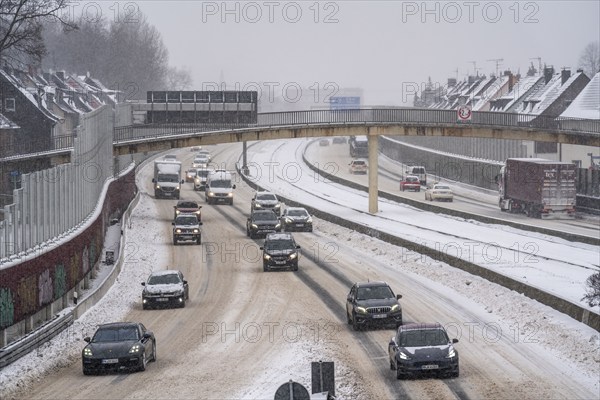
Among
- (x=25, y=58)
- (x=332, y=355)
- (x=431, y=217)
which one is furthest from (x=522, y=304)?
(x=25, y=58)

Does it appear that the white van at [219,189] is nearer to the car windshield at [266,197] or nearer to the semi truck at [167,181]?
the semi truck at [167,181]

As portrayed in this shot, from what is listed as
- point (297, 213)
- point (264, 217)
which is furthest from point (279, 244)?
point (297, 213)

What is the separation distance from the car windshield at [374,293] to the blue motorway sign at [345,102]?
94.4 meters

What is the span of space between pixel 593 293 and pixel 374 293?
7058 mm

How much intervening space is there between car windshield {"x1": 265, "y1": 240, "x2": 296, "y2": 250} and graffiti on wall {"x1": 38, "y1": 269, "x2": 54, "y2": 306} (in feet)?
53.9

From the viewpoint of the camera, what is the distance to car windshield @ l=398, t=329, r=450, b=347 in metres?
28.6

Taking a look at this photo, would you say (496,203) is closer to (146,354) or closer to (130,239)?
(130,239)

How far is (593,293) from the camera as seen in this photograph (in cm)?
3572

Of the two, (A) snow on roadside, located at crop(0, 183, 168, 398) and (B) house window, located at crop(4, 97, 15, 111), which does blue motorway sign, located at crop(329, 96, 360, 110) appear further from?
(A) snow on roadside, located at crop(0, 183, 168, 398)

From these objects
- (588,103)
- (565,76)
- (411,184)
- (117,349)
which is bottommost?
(117,349)

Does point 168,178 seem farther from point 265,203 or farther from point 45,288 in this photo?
point 45,288

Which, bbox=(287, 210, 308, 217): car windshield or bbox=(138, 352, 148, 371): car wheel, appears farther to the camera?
bbox=(287, 210, 308, 217): car windshield

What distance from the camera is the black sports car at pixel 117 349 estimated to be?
2986 cm

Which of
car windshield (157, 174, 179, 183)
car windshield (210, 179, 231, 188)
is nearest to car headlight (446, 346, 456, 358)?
car windshield (210, 179, 231, 188)
